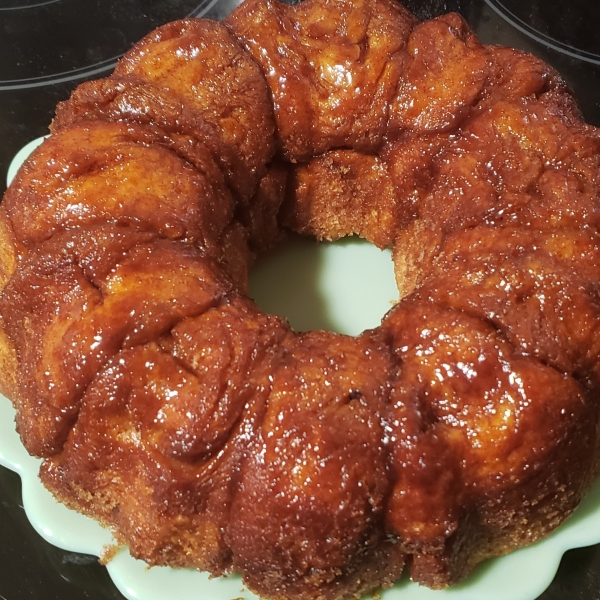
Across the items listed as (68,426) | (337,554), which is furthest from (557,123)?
(68,426)

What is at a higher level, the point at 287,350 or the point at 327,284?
the point at 287,350

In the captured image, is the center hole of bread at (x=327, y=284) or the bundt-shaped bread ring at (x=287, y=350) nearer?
the bundt-shaped bread ring at (x=287, y=350)

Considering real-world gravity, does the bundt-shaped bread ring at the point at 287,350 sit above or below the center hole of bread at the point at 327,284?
above

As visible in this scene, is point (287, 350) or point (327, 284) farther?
point (327, 284)

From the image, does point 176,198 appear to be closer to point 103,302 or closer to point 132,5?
point 103,302
